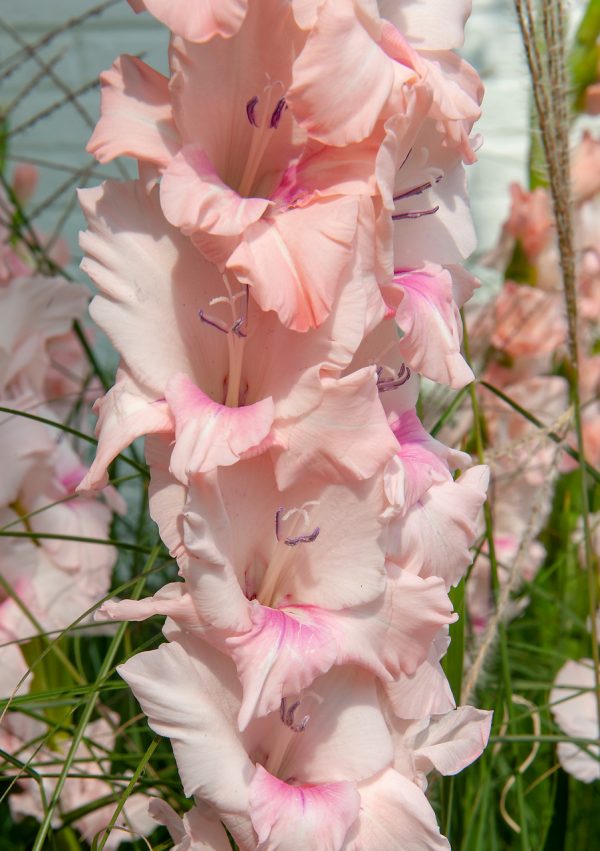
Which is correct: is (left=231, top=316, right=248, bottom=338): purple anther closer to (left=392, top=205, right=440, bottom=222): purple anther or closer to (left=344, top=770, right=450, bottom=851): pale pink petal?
(left=392, top=205, right=440, bottom=222): purple anther

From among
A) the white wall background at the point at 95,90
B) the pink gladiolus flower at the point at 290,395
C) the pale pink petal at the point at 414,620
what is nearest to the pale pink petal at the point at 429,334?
the pink gladiolus flower at the point at 290,395

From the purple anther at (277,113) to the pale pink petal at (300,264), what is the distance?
0.20 feet

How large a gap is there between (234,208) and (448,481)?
19 cm

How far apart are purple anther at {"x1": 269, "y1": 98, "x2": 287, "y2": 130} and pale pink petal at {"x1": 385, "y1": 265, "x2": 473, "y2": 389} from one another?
0.10m

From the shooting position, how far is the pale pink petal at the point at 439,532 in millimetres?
565

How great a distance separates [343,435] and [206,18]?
0.66ft

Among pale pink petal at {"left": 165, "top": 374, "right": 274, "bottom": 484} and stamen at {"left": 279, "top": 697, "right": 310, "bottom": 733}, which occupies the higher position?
pale pink petal at {"left": 165, "top": 374, "right": 274, "bottom": 484}

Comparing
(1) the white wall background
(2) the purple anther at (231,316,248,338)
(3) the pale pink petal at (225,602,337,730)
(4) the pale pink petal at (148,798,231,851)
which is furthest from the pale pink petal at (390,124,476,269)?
(1) the white wall background

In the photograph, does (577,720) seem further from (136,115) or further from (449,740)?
(136,115)

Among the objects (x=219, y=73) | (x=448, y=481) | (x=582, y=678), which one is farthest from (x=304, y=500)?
(x=582, y=678)

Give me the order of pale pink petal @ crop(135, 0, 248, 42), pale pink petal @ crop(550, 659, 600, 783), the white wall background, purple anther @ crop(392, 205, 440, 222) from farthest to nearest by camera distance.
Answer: the white wall background, pale pink petal @ crop(550, 659, 600, 783), purple anther @ crop(392, 205, 440, 222), pale pink petal @ crop(135, 0, 248, 42)

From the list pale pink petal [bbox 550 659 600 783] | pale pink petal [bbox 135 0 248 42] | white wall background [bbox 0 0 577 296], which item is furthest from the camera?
white wall background [bbox 0 0 577 296]

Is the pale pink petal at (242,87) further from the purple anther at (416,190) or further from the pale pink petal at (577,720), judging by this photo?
the pale pink petal at (577,720)

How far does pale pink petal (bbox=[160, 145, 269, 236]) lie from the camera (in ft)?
1.61
